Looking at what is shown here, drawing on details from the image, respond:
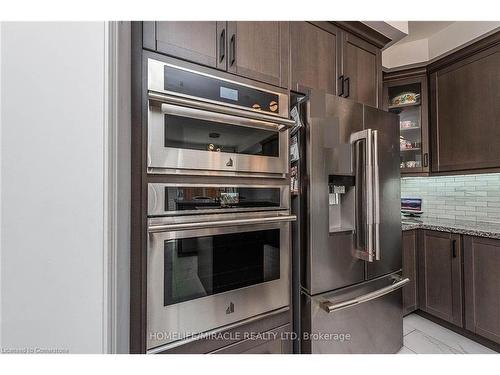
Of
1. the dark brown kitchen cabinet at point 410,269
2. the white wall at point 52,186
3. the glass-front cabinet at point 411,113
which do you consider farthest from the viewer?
the glass-front cabinet at point 411,113

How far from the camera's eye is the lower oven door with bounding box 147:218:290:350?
0.94 metres

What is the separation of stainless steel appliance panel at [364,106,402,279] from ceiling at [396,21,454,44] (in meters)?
1.24

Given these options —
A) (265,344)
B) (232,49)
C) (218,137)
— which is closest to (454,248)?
(265,344)

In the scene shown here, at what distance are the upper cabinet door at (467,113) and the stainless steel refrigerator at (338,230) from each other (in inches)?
45.1

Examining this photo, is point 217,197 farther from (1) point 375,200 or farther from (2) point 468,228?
(2) point 468,228

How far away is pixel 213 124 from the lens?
106cm

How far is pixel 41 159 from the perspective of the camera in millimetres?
603

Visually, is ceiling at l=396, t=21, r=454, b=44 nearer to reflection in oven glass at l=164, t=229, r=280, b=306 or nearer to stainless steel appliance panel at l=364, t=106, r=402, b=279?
stainless steel appliance panel at l=364, t=106, r=402, b=279

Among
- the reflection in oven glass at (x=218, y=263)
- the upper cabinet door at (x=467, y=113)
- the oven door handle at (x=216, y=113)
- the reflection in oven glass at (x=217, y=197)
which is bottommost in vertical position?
the reflection in oven glass at (x=218, y=263)

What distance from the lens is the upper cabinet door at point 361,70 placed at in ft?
4.87

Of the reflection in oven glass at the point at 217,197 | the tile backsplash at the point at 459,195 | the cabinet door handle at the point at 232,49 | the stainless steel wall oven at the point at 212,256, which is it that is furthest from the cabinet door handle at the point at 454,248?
the cabinet door handle at the point at 232,49

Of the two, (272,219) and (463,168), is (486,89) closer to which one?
(463,168)

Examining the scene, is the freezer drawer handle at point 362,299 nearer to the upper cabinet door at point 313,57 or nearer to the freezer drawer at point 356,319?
the freezer drawer at point 356,319

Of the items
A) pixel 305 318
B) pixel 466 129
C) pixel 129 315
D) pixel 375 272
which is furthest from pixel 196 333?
pixel 466 129
